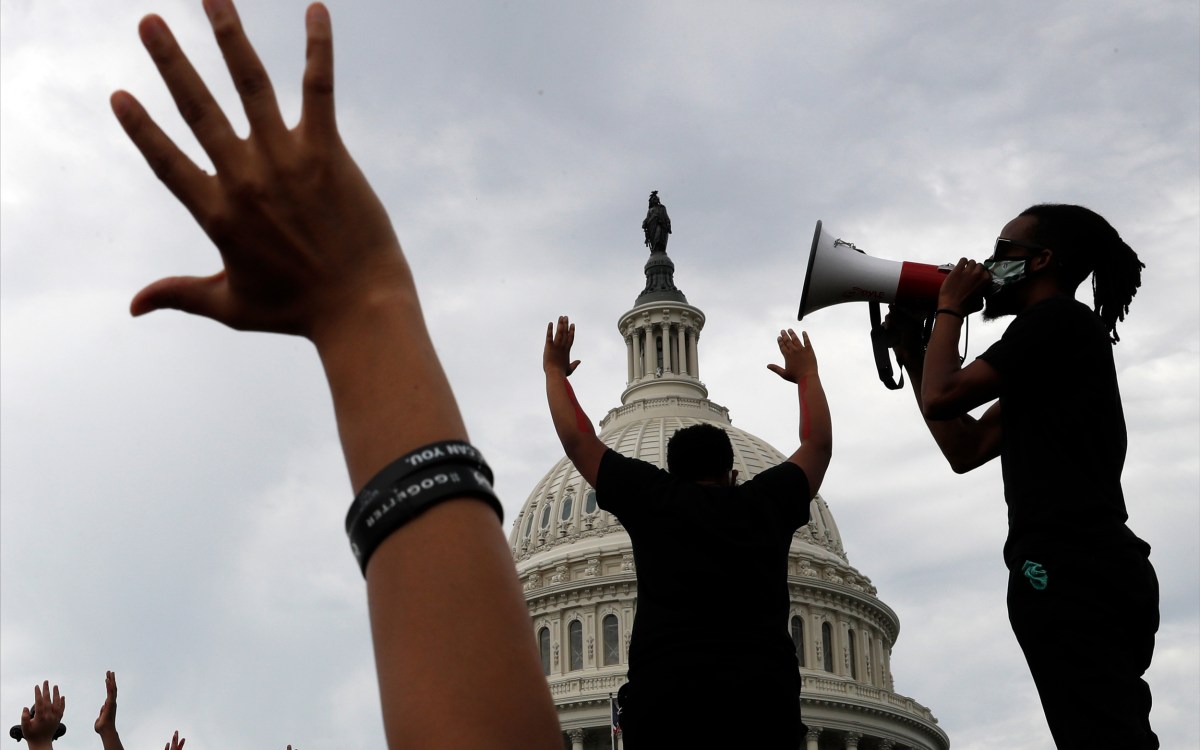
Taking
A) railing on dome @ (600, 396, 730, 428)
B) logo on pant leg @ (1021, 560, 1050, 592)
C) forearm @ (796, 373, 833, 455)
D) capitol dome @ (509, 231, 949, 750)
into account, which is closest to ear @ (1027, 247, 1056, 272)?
forearm @ (796, 373, 833, 455)

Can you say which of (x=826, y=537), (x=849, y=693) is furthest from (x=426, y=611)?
(x=826, y=537)

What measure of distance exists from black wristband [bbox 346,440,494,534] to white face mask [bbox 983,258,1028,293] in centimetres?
350

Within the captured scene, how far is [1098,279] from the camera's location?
16.4 ft

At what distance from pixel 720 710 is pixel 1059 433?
53.1 inches

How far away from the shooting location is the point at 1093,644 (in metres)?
3.99

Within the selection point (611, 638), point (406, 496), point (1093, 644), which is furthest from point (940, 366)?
point (611, 638)

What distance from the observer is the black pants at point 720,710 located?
4.37 m

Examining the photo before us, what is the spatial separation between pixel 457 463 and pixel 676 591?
304cm

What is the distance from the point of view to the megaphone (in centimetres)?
545

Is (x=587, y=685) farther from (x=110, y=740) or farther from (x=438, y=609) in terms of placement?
(x=438, y=609)

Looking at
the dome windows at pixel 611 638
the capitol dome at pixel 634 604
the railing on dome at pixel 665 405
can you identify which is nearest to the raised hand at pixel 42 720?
the capitol dome at pixel 634 604

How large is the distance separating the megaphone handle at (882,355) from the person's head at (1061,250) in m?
0.50

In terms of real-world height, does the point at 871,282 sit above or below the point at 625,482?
above

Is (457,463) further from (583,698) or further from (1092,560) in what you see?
(583,698)
